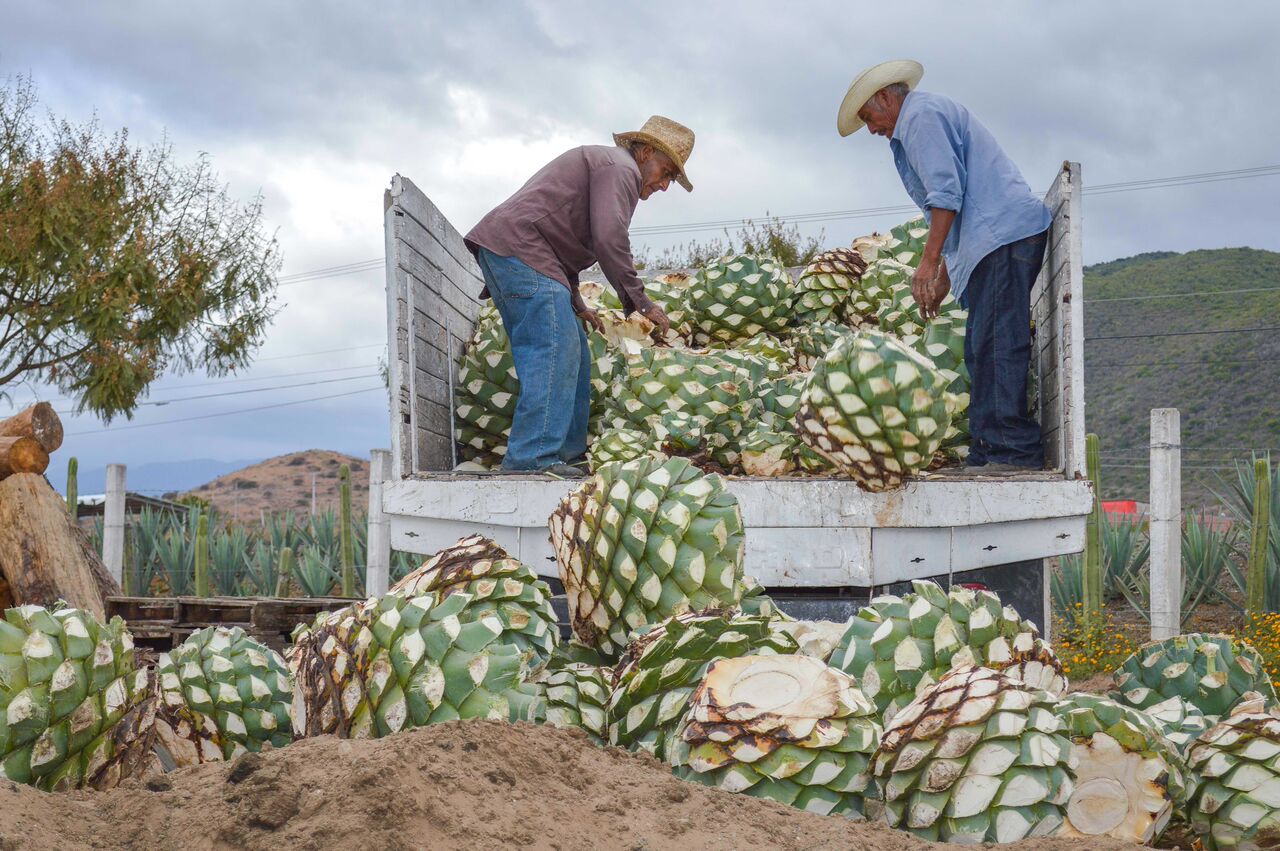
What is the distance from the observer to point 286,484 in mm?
39438

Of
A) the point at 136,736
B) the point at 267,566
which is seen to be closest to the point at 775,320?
the point at 136,736

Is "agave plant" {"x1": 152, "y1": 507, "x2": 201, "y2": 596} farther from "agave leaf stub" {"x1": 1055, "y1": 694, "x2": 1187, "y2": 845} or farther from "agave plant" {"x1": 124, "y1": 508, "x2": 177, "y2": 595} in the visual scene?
"agave leaf stub" {"x1": 1055, "y1": 694, "x2": 1187, "y2": 845}

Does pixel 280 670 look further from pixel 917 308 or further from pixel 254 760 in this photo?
pixel 917 308

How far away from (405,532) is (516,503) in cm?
69

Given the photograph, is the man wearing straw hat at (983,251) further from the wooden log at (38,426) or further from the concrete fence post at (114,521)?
the concrete fence post at (114,521)

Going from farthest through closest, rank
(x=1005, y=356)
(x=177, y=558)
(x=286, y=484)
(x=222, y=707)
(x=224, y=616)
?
(x=286, y=484) < (x=177, y=558) < (x=224, y=616) < (x=1005, y=356) < (x=222, y=707)

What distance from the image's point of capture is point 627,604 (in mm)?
2129

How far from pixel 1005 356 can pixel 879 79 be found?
1395mm

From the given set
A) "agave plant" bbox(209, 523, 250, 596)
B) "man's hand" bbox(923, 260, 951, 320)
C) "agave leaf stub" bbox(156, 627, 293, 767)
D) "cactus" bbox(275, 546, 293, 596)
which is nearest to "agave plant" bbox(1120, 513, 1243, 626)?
"man's hand" bbox(923, 260, 951, 320)

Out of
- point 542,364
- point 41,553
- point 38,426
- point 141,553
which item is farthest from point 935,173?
point 141,553

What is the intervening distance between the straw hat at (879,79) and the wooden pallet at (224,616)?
10.5ft

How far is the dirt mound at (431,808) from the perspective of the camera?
1.20 meters

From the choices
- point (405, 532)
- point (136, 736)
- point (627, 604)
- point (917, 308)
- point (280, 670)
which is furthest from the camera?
point (917, 308)

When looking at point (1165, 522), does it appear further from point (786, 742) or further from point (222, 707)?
point (222, 707)
